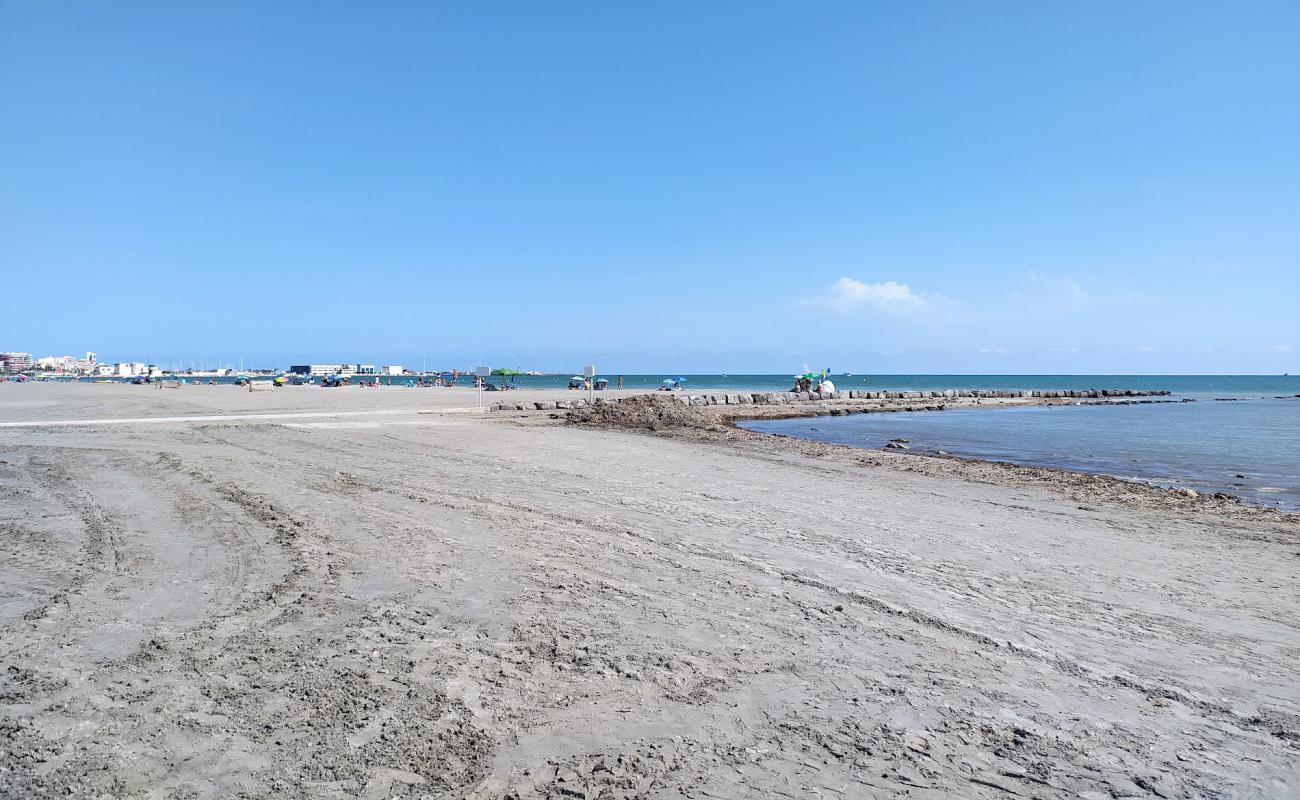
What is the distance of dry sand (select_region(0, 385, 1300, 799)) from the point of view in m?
3.16

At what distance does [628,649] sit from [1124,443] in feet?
79.0

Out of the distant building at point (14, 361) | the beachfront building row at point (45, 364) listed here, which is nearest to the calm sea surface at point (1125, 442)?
the beachfront building row at point (45, 364)

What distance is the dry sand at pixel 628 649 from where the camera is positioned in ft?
10.4

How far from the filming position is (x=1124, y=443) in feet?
75.3

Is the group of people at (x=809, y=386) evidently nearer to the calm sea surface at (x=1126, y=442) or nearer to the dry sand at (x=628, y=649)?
the calm sea surface at (x=1126, y=442)

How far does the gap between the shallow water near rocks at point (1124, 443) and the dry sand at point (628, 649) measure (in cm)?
644

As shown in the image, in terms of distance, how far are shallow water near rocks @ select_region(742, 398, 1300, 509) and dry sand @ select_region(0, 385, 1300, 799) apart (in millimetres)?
6445

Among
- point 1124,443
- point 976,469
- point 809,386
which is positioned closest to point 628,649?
point 976,469

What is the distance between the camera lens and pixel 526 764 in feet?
10.4

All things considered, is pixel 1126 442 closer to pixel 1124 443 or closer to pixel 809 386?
pixel 1124 443

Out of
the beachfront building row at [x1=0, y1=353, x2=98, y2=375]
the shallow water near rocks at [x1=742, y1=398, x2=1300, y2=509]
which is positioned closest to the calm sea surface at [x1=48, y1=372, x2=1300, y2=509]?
the shallow water near rocks at [x1=742, y1=398, x2=1300, y2=509]

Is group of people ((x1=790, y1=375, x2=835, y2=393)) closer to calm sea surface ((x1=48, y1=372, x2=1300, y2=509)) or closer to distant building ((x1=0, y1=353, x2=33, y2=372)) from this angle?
calm sea surface ((x1=48, y1=372, x2=1300, y2=509))

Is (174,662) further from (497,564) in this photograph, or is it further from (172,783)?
(497,564)

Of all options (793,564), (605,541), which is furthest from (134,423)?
(793,564)
